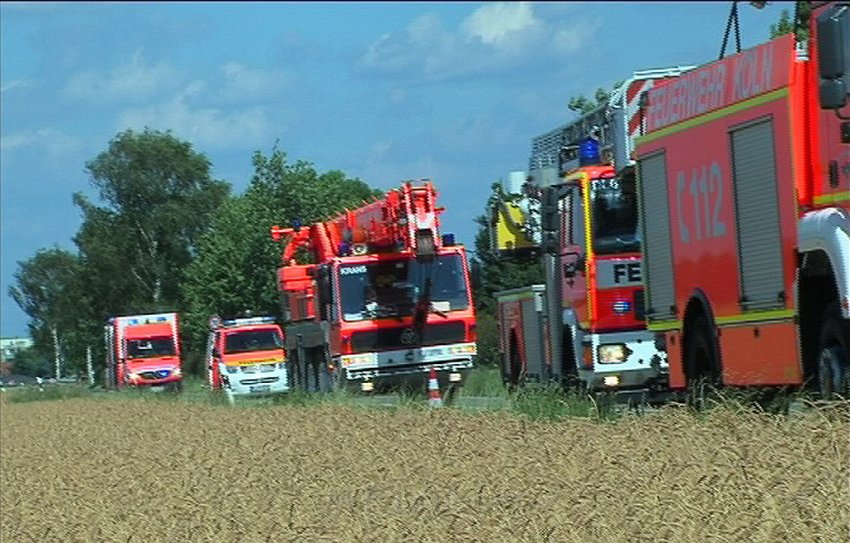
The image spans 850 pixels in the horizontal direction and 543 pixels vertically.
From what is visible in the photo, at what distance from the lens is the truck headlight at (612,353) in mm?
22969

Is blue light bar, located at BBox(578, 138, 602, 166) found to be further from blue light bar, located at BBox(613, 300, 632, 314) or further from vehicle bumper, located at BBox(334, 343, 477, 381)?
vehicle bumper, located at BBox(334, 343, 477, 381)

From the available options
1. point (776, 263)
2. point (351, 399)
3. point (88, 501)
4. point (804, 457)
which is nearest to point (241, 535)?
point (804, 457)

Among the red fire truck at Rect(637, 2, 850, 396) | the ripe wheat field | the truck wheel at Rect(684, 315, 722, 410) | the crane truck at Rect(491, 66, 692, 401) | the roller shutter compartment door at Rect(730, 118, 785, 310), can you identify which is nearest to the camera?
the ripe wheat field

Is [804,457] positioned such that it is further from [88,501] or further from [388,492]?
[88,501]

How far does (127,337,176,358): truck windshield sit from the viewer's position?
225ft

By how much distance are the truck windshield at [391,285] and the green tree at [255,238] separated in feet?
106

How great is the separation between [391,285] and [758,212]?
1985 cm

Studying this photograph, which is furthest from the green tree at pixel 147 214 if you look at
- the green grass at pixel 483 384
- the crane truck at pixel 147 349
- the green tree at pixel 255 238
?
the green grass at pixel 483 384

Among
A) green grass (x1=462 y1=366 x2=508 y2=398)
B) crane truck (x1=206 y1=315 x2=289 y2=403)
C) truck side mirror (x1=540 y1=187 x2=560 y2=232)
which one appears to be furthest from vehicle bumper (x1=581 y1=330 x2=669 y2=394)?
crane truck (x1=206 y1=315 x2=289 y2=403)

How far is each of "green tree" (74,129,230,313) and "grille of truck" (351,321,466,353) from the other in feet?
232

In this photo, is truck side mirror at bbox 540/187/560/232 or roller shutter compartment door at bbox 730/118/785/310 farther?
truck side mirror at bbox 540/187/560/232

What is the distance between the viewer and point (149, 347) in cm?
6875

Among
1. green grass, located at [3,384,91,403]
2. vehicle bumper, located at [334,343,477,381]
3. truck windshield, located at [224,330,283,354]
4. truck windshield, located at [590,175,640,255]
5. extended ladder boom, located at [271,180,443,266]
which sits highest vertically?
extended ladder boom, located at [271,180,443,266]

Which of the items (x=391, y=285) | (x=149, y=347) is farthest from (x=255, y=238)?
(x=391, y=285)
